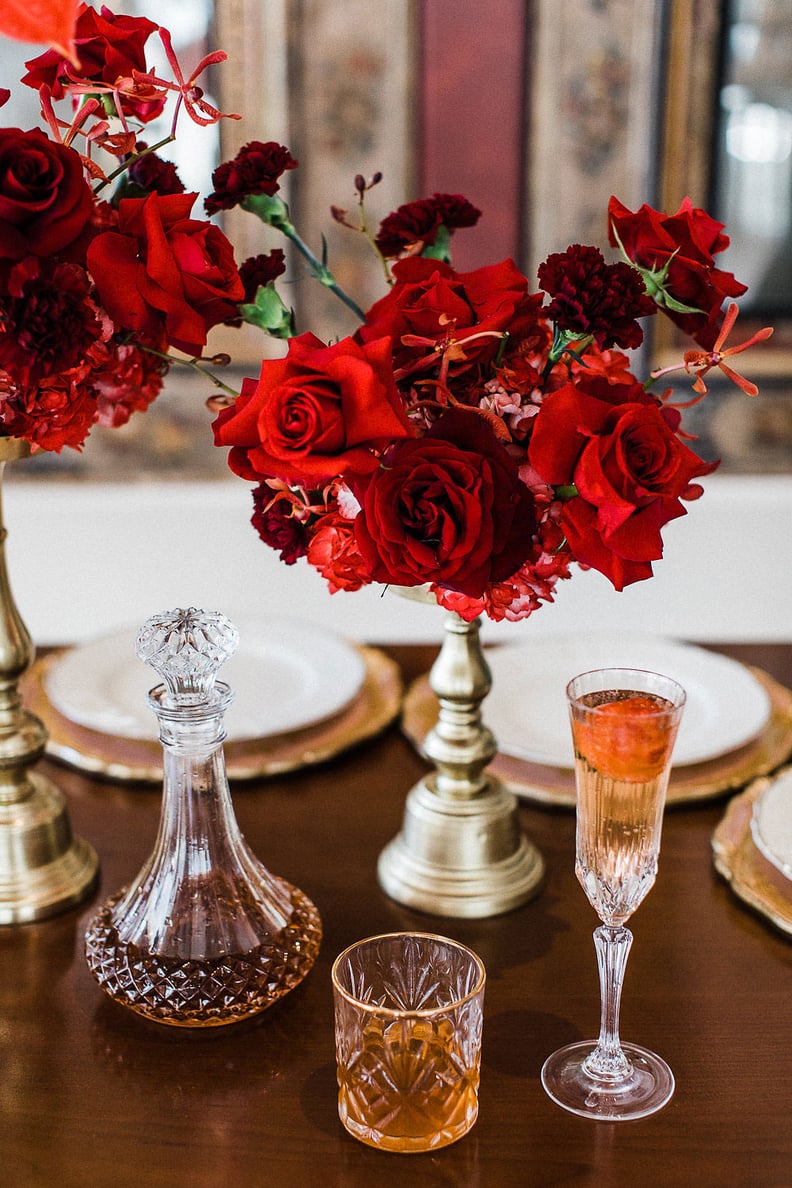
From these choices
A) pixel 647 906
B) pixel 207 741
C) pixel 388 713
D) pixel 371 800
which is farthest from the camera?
pixel 388 713

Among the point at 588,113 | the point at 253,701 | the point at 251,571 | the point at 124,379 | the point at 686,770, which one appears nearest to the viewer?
the point at 124,379

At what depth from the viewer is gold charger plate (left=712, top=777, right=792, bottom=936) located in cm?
86

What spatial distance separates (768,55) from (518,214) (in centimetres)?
63

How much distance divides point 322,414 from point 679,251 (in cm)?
27

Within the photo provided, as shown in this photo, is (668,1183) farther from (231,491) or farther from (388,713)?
(231,491)

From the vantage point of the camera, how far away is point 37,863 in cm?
89

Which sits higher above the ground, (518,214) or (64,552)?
(518,214)

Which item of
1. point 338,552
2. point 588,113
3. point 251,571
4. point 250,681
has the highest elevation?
point 588,113

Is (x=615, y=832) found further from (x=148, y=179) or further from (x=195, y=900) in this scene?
(x=148, y=179)

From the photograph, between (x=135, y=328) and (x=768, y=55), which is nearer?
(x=135, y=328)

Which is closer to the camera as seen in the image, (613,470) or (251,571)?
(613,470)

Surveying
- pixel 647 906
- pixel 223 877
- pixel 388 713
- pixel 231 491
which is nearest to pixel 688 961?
pixel 647 906

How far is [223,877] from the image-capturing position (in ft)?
2.55

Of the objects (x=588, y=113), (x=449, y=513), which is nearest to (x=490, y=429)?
(x=449, y=513)
